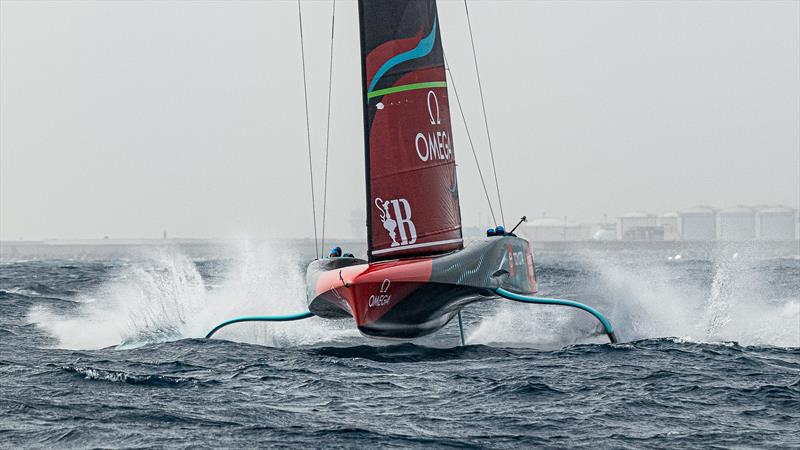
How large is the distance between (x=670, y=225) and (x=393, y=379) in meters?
157

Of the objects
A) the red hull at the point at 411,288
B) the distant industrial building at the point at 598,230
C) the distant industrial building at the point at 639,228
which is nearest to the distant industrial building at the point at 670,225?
the distant industrial building at the point at 639,228

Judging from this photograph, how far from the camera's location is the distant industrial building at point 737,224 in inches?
5704

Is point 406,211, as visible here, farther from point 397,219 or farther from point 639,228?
point 639,228

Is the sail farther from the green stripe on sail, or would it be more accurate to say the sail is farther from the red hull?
the red hull

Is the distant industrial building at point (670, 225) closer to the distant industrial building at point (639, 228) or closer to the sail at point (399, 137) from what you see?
the distant industrial building at point (639, 228)

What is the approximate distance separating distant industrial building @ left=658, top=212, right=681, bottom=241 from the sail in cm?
14717

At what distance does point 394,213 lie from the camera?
39.1ft

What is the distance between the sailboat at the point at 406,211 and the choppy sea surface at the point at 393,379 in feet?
2.12

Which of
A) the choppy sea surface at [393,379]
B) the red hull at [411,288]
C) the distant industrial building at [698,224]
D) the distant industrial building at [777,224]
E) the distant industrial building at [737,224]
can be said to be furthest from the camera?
the distant industrial building at [698,224]

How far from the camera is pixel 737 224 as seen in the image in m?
146

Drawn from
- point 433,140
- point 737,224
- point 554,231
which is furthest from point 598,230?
point 433,140

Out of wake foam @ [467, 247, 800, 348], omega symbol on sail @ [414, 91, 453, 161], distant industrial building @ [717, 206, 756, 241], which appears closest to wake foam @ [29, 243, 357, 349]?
wake foam @ [467, 247, 800, 348]

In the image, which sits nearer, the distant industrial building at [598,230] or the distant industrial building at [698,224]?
the distant industrial building at [698,224]

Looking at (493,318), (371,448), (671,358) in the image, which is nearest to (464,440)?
(371,448)
